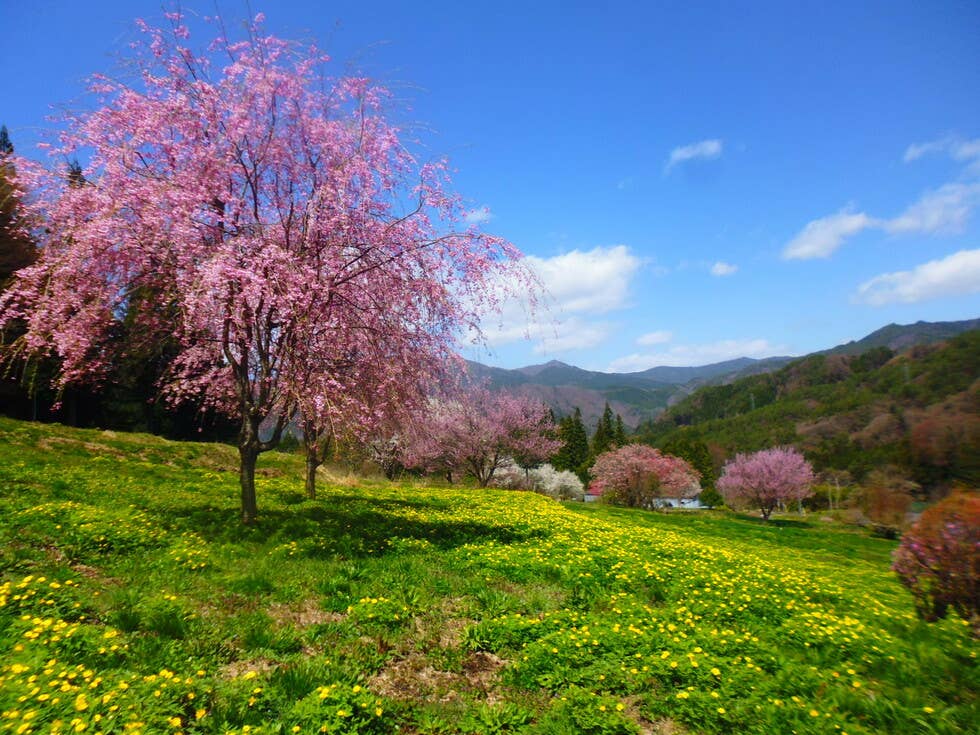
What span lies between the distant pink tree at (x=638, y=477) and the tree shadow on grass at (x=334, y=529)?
130 feet

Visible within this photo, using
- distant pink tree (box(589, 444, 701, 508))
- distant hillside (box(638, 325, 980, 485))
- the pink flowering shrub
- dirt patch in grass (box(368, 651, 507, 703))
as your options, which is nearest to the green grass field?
dirt patch in grass (box(368, 651, 507, 703))

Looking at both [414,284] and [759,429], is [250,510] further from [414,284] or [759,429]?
[759,429]

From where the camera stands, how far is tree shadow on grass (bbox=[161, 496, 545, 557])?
9.80m

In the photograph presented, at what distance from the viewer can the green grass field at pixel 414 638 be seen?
15.1ft

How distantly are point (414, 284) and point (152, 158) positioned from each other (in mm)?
5538

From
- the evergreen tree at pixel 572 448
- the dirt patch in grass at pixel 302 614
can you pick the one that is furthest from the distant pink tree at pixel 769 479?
the dirt patch in grass at pixel 302 614

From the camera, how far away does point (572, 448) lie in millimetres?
103750

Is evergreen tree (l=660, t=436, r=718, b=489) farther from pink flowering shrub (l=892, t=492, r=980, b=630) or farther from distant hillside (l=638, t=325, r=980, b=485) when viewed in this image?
pink flowering shrub (l=892, t=492, r=980, b=630)

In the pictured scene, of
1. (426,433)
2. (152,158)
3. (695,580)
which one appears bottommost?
(695,580)

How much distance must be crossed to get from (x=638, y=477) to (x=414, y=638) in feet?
Result: 156

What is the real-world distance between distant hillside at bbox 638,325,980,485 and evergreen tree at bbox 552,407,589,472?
44.5m

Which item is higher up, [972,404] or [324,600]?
[972,404]

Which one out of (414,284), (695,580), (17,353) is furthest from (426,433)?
(17,353)

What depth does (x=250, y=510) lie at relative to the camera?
11.0 metres
